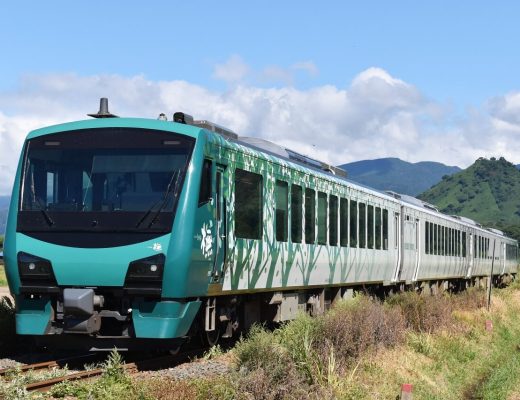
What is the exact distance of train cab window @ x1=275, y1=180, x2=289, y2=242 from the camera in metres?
14.6

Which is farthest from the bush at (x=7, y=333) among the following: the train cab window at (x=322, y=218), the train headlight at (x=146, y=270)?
the train cab window at (x=322, y=218)

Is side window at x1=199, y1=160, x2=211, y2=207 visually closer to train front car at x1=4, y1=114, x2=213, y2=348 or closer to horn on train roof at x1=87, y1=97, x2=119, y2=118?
train front car at x1=4, y1=114, x2=213, y2=348

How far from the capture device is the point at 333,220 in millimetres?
17844

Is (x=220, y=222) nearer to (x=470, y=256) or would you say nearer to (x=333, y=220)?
(x=333, y=220)

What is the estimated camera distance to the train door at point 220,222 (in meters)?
12.1

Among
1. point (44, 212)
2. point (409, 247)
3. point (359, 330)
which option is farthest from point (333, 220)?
point (409, 247)

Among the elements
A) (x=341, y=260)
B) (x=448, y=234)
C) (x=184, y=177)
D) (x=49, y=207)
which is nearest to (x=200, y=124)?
(x=184, y=177)

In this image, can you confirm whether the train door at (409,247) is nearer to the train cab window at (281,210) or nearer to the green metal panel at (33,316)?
the train cab window at (281,210)

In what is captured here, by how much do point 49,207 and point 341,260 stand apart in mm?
8099

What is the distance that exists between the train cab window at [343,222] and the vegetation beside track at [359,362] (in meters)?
1.26

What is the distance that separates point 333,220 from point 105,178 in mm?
7086

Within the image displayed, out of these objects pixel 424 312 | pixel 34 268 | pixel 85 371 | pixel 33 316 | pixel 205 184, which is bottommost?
pixel 85 371

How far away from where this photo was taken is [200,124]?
12.8 meters

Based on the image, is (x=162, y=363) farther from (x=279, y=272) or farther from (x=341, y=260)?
(x=341, y=260)
